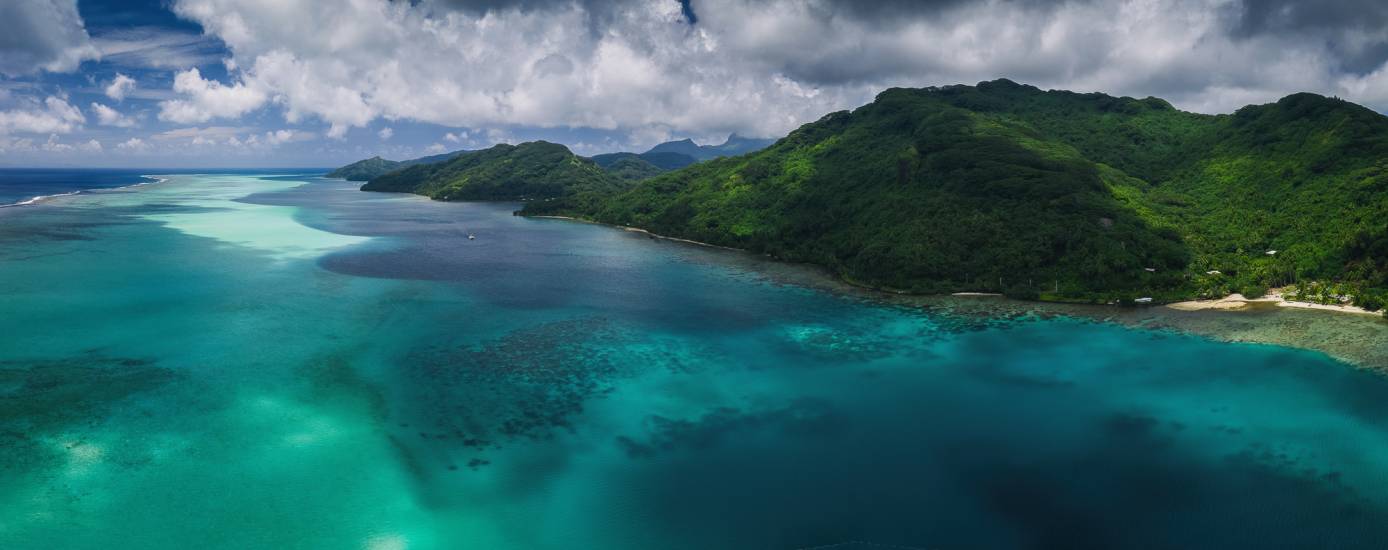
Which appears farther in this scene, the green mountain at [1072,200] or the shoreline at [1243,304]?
the green mountain at [1072,200]

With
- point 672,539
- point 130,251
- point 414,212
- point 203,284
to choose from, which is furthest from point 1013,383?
point 414,212

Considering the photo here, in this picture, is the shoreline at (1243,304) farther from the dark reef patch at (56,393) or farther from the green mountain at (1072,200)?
the dark reef patch at (56,393)

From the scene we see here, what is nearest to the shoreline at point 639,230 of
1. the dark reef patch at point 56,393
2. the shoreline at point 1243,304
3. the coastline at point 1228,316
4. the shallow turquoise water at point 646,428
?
the coastline at point 1228,316

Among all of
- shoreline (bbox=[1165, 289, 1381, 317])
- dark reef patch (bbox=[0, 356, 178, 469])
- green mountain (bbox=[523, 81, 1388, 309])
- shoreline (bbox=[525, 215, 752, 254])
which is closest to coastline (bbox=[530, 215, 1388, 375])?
shoreline (bbox=[1165, 289, 1381, 317])

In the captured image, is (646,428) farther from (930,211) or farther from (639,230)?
(639,230)

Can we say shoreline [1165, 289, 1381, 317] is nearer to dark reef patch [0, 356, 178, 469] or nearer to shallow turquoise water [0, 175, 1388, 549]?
shallow turquoise water [0, 175, 1388, 549]

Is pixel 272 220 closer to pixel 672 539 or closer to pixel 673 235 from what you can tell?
pixel 673 235

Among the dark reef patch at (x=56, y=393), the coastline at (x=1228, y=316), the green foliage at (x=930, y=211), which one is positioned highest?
the green foliage at (x=930, y=211)
